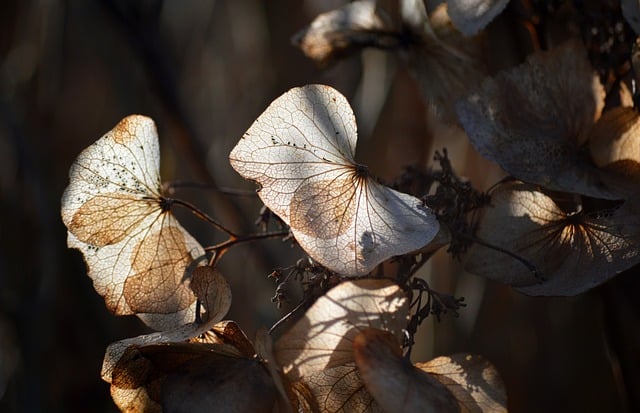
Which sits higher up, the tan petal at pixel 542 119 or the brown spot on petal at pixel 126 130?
the brown spot on petal at pixel 126 130

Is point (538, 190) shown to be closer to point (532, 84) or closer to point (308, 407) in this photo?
point (532, 84)

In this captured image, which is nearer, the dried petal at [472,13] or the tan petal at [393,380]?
the tan petal at [393,380]

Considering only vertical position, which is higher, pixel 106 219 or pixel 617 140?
pixel 106 219

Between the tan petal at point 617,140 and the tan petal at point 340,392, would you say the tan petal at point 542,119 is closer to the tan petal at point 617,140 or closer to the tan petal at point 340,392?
the tan petal at point 617,140

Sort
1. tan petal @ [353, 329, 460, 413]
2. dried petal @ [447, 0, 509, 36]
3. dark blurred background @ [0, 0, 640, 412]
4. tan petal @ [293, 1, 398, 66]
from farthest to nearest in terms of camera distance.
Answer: dark blurred background @ [0, 0, 640, 412] → tan petal @ [293, 1, 398, 66] → dried petal @ [447, 0, 509, 36] → tan petal @ [353, 329, 460, 413]

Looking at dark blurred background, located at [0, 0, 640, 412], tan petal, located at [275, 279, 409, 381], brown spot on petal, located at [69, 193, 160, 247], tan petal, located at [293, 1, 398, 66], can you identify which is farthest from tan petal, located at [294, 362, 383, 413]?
dark blurred background, located at [0, 0, 640, 412]

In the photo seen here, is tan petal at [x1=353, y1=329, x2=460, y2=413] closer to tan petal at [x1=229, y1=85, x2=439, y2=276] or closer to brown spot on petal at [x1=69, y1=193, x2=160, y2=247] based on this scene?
tan petal at [x1=229, y1=85, x2=439, y2=276]

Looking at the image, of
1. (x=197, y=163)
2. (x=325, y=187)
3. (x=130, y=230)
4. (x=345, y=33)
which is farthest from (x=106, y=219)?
(x=197, y=163)

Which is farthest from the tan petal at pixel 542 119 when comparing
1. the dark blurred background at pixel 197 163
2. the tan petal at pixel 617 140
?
the dark blurred background at pixel 197 163

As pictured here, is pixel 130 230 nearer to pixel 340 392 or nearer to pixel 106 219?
pixel 106 219
